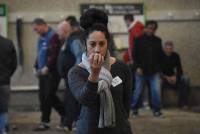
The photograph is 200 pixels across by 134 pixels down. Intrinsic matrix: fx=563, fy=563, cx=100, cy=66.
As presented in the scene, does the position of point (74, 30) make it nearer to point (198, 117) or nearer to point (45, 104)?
point (45, 104)

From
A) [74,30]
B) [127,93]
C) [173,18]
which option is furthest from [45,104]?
[127,93]

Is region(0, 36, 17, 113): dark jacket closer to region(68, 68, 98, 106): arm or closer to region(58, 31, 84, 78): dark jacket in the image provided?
region(58, 31, 84, 78): dark jacket

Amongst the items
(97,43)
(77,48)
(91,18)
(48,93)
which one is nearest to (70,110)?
(48,93)

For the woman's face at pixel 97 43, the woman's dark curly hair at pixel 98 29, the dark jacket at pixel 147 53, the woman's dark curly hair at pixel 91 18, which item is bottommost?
the dark jacket at pixel 147 53

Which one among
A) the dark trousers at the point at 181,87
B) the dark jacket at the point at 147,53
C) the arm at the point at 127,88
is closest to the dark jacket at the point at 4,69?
the dark jacket at the point at 147,53

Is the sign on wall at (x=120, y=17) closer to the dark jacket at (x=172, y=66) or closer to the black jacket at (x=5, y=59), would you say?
the dark jacket at (x=172, y=66)

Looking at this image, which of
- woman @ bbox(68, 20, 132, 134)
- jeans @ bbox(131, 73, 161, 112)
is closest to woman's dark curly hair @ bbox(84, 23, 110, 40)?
woman @ bbox(68, 20, 132, 134)

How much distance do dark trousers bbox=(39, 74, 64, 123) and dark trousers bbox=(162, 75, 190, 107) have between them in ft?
10.9

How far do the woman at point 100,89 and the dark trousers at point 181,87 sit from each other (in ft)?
27.3

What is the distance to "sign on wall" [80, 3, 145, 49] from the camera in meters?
12.4

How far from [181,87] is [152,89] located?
1433 mm

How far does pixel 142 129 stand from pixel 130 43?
8.52 ft

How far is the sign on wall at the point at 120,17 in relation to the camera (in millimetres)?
12414

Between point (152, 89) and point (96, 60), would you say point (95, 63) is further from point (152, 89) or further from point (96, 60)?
point (152, 89)
